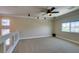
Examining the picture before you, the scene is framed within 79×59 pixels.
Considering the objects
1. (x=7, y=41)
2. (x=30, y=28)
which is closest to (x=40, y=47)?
(x=30, y=28)

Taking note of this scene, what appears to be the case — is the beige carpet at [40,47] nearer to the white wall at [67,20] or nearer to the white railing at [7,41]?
the white railing at [7,41]

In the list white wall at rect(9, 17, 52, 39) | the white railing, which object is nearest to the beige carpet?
white wall at rect(9, 17, 52, 39)

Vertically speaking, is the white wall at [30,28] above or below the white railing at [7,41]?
above

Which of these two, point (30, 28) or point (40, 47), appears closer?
point (30, 28)

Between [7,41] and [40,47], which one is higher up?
[7,41]

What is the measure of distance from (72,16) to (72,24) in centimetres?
50

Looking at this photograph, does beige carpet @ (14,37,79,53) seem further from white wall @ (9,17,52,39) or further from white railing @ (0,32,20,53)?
white railing @ (0,32,20,53)

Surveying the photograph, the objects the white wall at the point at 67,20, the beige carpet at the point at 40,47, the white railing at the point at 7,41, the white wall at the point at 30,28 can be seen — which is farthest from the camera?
the white wall at the point at 67,20

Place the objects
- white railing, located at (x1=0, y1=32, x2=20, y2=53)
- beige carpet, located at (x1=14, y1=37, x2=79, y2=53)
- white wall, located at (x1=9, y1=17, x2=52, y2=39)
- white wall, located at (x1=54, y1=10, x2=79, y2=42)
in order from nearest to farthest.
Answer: white railing, located at (x1=0, y1=32, x2=20, y2=53) < white wall, located at (x1=9, y1=17, x2=52, y2=39) < beige carpet, located at (x1=14, y1=37, x2=79, y2=53) < white wall, located at (x1=54, y1=10, x2=79, y2=42)

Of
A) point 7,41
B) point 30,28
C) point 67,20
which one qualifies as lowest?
point 7,41

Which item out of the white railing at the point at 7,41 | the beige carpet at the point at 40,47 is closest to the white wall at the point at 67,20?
the beige carpet at the point at 40,47

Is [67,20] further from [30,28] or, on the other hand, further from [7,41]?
[7,41]

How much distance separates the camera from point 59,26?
568cm

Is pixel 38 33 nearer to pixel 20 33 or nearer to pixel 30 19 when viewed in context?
pixel 30 19
